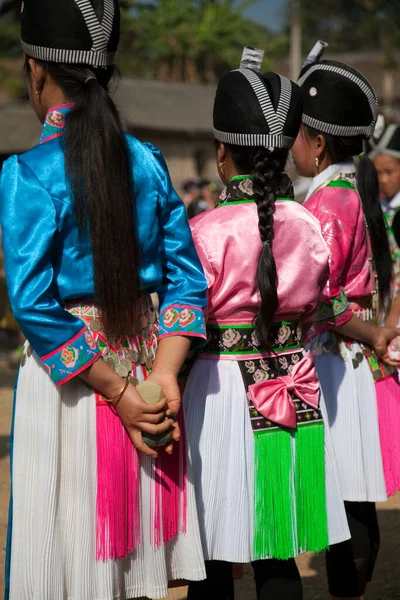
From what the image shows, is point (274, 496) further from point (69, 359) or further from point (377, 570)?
point (377, 570)

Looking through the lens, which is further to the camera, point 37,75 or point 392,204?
point 392,204

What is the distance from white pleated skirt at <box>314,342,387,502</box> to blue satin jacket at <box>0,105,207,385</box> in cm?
94

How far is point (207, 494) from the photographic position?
2.47 m

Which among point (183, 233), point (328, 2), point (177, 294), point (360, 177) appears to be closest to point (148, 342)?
point (177, 294)

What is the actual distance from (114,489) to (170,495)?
0.17 metres

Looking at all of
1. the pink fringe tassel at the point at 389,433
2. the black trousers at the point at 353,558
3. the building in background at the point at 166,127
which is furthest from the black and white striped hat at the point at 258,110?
the building in background at the point at 166,127

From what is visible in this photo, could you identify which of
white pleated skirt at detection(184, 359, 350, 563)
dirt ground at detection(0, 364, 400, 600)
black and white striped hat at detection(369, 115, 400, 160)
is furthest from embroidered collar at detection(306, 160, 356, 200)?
black and white striped hat at detection(369, 115, 400, 160)

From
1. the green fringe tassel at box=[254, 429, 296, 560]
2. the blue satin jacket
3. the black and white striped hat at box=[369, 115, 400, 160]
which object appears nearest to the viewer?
the blue satin jacket

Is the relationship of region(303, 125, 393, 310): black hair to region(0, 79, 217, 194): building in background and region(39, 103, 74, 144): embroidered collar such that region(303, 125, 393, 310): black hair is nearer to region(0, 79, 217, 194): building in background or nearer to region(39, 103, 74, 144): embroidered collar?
region(39, 103, 74, 144): embroidered collar

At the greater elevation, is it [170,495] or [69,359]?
[69,359]

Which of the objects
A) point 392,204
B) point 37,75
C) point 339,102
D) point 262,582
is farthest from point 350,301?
point 392,204

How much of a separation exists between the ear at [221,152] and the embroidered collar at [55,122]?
59 cm

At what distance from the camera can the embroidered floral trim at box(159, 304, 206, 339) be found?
2223 mm

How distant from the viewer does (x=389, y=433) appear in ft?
10.5
